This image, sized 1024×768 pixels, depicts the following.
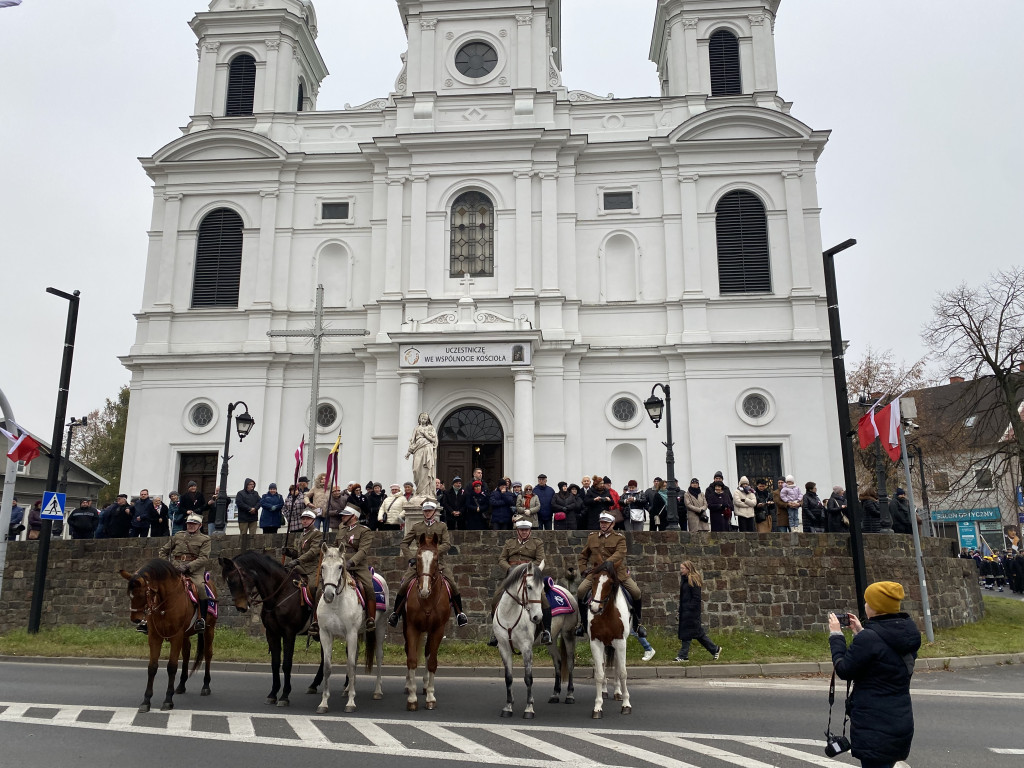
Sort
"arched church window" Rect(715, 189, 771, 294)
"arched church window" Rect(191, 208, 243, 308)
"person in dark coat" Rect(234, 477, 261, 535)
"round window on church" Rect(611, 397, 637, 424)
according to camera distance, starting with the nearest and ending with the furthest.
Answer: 1. "person in dark coat" Rect(234, 477, 261, 535)
2. "round window on church" Rect(611, 397, 637, 424)
3. "arched church window" Rect(715, 189, 771, 294)
4. "arched church window" Rect(191, 208, 243, 308)

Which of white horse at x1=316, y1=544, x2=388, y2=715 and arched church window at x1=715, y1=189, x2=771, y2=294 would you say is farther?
arched church window at x1=715, y1=189, x2=771, y2=294

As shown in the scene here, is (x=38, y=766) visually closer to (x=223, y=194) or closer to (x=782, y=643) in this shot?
(x=782, y=643)

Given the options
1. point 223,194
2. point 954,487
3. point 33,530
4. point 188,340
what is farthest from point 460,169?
point 954,487

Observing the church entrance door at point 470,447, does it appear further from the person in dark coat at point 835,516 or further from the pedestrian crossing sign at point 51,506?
the pedestrian crossing sign at point 51,506

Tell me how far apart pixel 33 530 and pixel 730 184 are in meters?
24.6

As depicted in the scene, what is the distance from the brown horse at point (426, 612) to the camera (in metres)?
11.0

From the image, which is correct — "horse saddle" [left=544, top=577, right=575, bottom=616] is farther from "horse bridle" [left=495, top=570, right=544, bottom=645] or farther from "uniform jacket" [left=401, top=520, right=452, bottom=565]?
"uniform jacket" [left=401, top=520, right=452, bottom=565]

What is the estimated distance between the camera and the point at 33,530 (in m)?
23.5

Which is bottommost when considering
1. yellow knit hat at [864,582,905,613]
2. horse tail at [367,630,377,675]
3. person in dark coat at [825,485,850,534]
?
horse tail at [367,630,377,675]

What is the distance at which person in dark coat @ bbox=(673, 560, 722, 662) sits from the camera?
50.9 ft

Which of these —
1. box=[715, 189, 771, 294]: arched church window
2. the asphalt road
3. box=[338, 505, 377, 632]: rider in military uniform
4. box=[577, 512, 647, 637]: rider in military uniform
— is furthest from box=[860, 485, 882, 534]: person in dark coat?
box=[338, 505, 377, 632]: rider in military uniform

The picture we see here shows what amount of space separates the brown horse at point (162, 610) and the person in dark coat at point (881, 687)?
8.49 meters

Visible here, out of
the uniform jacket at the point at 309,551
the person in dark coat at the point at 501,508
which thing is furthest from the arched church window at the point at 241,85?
the uniform jacket at the point at 309,551

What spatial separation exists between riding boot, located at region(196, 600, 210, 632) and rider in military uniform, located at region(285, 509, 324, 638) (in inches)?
52.3
